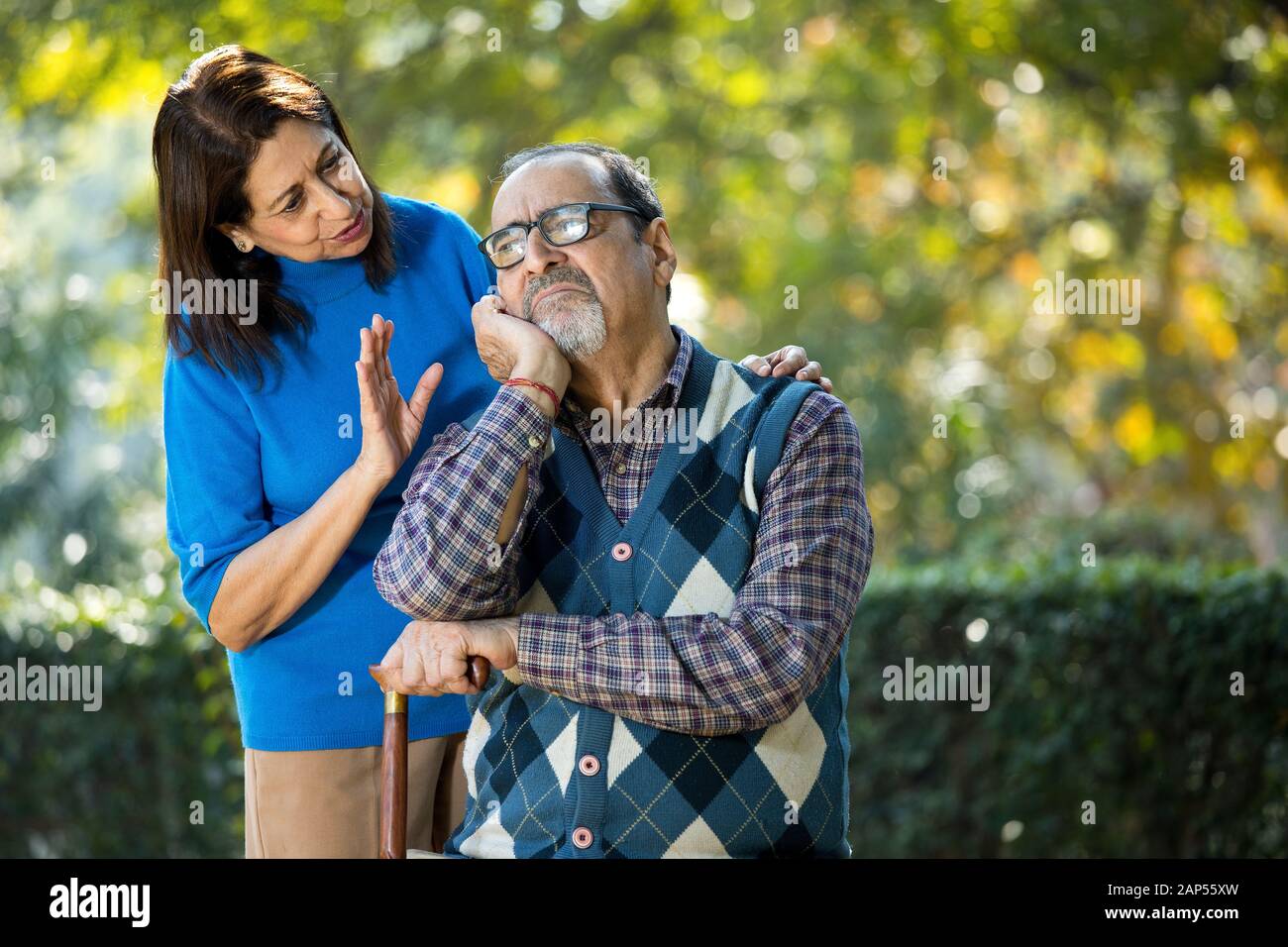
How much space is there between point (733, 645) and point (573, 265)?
28.2 inches

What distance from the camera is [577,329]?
7.72 feet

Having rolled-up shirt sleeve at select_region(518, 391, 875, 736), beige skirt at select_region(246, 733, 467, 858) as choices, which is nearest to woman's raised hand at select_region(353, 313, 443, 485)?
rolled-up shirt sleeve at select_region(518, 391, 875, 736)

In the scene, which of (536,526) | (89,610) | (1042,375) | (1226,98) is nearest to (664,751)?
(536,526)

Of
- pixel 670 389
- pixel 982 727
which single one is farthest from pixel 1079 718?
pixel 670 389

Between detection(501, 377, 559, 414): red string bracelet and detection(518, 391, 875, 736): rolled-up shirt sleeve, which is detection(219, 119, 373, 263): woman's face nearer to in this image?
detection(501, 377, 559, 414): red string bracelet

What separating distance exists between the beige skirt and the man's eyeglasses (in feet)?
2.93

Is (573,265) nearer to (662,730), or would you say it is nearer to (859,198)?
(662,730)

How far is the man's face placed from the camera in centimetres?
236

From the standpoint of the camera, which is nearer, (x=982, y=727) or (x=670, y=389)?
(x=670, y=389)

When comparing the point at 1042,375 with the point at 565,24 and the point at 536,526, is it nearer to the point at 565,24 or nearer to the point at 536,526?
the point at 565,24

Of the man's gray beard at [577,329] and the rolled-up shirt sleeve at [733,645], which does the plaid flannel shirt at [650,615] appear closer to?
the rolled-up shirt sleeve at [733,645]

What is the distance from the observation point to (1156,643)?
15.9 ft

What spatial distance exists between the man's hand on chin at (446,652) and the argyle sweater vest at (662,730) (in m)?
0.06
